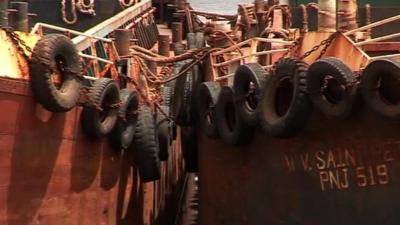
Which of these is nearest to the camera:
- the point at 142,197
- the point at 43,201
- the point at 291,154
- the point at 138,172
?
the point at 43,201

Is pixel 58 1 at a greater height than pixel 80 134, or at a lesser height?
greater

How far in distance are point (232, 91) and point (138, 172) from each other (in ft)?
6.82

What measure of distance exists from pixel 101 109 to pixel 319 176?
8.34ft

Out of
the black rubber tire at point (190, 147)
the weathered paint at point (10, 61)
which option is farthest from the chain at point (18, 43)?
the black rubber tire at point (190, 147)

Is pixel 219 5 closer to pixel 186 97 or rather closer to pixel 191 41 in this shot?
pixel 191 41

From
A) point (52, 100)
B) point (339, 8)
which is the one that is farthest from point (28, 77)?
point (339, 8)

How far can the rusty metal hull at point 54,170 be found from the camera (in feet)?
23.4

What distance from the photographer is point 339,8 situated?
8039mm

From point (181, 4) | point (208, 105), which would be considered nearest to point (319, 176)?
point (208, 105)

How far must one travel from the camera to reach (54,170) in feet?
25.6

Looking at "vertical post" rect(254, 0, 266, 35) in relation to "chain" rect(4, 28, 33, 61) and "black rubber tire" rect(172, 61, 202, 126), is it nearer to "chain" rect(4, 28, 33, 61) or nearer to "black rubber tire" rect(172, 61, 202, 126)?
"black rubber tire" rect(172, 61, 202, 126)

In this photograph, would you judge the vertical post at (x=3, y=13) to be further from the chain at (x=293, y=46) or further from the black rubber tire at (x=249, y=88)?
the chain at (x=293, y=46)

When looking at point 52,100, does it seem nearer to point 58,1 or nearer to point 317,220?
point 317,220

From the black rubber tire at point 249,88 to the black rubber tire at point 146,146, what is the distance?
59.1 inches
